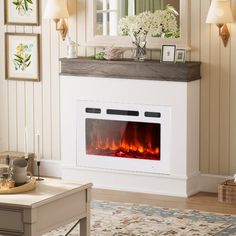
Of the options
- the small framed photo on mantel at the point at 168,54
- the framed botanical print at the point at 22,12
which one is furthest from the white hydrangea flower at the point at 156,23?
the framed botanical print at the point at 22,12

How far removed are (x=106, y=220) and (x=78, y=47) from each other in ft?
7.02

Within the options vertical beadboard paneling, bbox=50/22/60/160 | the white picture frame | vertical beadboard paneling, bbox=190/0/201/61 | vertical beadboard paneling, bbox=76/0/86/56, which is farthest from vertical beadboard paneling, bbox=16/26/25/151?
vertical beadboard paneling, bbox=190/0/201/61

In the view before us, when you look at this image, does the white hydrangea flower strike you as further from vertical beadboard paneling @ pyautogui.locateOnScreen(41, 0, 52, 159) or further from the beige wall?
vertical beadboard paneling @ pyautogui.locateOnScreen(41, 0, 52, 159)

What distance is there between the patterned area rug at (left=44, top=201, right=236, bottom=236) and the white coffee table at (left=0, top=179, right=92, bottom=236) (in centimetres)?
76

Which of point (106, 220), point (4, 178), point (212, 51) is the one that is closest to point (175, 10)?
point (212, 51)

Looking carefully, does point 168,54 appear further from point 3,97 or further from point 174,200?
point 3,97

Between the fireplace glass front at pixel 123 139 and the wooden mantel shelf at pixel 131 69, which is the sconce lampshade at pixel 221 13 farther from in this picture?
the fireplace glass front at pixel 123 139

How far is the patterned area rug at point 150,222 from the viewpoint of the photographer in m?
6.25

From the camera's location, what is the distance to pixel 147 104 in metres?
7.51

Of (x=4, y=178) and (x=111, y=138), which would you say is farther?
(x=111, y=138)

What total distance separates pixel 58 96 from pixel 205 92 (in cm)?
154

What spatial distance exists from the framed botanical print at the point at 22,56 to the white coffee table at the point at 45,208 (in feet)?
9.34

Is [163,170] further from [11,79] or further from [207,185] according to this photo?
[11,79]

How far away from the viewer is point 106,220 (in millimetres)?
6570
